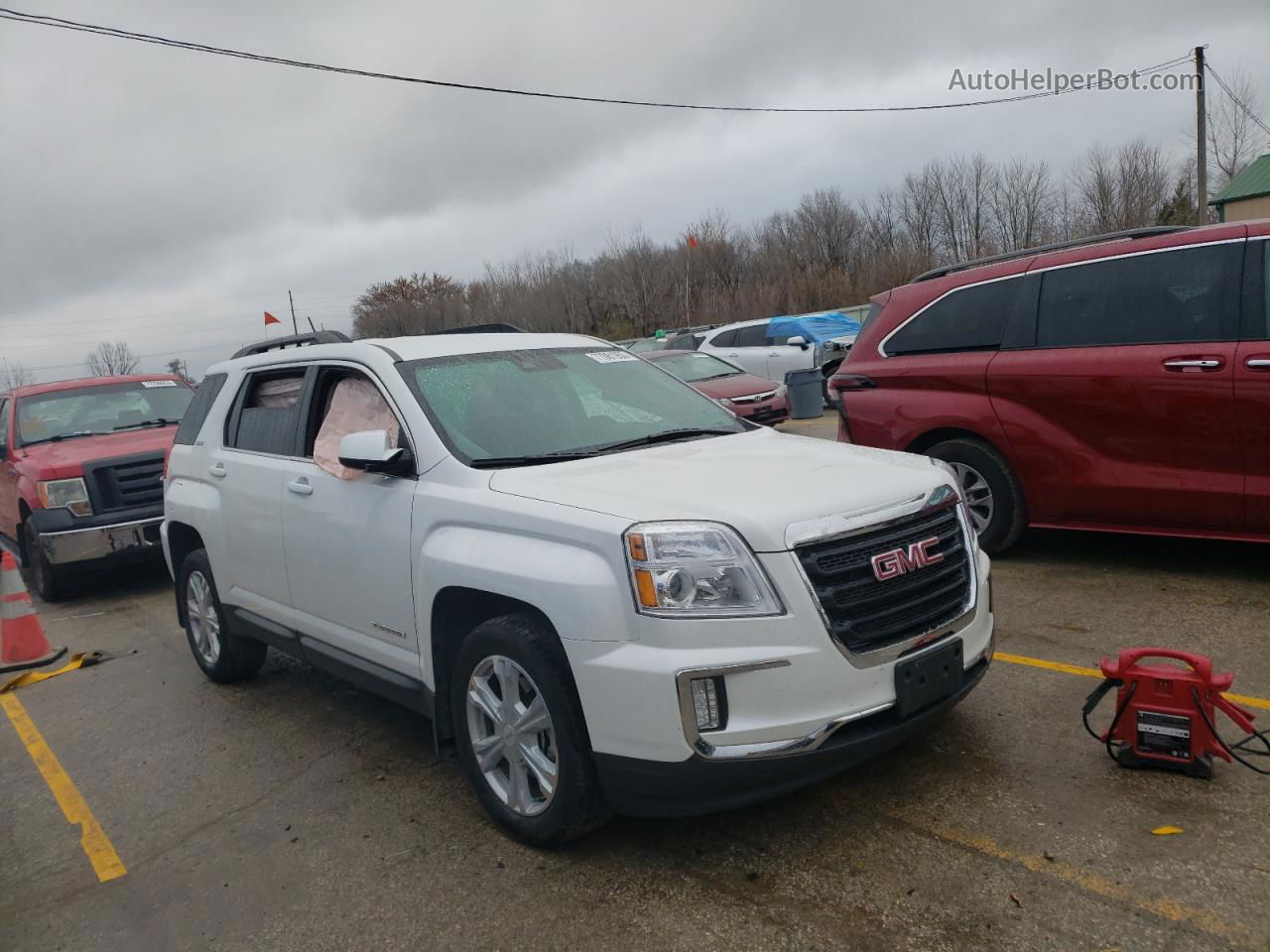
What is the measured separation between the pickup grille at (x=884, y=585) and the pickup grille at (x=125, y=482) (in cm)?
739

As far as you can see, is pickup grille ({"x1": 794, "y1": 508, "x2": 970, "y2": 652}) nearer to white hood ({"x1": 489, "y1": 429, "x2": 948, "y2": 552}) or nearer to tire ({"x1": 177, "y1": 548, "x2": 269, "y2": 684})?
white hood ({"x1": 489, "y1": 429, "x2": 948, "y2": 552})

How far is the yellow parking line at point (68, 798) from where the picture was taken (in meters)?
3.80

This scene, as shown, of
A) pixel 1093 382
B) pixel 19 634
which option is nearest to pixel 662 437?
pixel 1093 382

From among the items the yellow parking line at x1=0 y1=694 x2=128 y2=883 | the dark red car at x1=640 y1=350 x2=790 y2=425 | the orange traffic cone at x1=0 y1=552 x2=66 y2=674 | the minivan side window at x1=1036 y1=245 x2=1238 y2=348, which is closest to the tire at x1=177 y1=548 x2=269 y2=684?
the yellow parking line at x1=0 y1=694 x2=128 y2=883

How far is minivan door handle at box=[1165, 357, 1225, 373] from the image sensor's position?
5258 mm

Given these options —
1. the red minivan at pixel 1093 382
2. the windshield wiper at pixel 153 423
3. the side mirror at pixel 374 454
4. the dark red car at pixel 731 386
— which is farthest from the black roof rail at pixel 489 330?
the dark red car at pixel 731 386

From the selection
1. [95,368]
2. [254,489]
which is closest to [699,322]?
[95,368]

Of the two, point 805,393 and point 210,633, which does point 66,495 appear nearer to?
point 210,633

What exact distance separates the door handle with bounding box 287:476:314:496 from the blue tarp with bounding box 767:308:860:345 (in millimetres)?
14162

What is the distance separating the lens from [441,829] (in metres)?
3.73

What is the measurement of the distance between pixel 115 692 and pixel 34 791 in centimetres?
145

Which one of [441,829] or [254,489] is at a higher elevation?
[254,489]

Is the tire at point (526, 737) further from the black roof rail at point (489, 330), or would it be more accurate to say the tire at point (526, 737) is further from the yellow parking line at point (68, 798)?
the black roof rail at point (489, 330)

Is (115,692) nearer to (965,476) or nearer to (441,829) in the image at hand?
(441,829)
